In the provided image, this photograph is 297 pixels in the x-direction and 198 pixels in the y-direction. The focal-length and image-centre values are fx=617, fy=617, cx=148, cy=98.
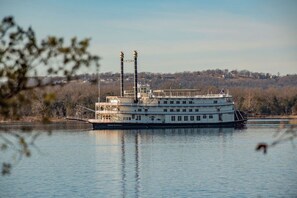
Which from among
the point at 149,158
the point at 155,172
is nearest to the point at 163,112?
the point at 149,158

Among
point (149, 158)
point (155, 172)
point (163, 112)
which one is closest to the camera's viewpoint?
point (155, 172)

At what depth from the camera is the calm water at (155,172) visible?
2381 centimetres

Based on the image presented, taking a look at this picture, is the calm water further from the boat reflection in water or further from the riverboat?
the riverboat

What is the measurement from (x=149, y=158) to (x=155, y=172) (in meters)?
6.55

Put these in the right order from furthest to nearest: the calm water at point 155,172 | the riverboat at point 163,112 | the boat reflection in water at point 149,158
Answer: the riverboat at point 163,112, the boat reflection in water at point 149,158, the calm water at point 155,172

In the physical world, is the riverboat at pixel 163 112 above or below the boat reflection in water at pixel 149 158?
above

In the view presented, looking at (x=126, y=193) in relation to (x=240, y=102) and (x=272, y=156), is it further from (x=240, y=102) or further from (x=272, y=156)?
(x=240, y=102)

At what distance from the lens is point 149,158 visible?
36688mm

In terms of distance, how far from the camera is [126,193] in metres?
23.5

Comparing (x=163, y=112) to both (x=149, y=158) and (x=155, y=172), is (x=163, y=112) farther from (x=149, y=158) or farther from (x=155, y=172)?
(x=155, y=172)

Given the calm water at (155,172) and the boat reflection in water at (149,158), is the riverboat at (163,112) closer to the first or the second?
the boat reflection in water at (149,158)

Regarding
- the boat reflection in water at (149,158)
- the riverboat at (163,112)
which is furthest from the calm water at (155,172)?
the riverboat at (163,112)

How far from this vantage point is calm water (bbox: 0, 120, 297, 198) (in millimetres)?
23812

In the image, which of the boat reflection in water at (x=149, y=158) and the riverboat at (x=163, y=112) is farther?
the riverboat at (x=163, y=112)
